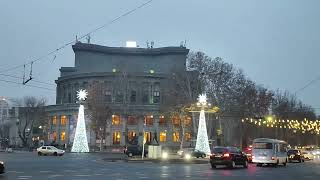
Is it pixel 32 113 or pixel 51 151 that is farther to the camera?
pixel 32 113

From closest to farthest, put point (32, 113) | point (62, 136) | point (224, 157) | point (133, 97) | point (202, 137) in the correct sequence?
point (224, 157), point (202, 137), point (133, 97), point (62, 136), point (32, 113)

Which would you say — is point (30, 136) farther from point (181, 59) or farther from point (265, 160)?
point (265, 160)

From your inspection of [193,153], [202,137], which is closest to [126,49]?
[193,153]

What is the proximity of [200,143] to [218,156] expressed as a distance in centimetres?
2016

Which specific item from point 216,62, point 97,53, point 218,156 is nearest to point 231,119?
point 216,62

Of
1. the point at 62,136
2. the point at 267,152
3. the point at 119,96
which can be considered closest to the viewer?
the point at 267,152

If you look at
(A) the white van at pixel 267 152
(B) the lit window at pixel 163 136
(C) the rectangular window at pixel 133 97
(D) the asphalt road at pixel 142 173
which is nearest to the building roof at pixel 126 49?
(C) the rectangular window at pixel 133 97

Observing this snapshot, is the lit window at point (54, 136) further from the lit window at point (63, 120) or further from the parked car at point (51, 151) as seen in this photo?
the parked car at point (51, 151)

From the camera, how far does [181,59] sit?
427 ft

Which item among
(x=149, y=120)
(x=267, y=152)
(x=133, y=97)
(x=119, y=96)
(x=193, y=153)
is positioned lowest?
(x=193, y=153)

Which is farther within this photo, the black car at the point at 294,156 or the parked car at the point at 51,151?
the parked car at the point at 51,151

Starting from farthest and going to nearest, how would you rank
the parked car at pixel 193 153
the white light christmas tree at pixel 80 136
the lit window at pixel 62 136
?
the lit window at pixel 62 136 < the white light christmas tree at pixel 80 136 < the parked car at pixel 193 153

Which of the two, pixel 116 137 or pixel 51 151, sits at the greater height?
pixel 116 137

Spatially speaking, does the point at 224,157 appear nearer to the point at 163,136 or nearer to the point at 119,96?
the point at 119,96
